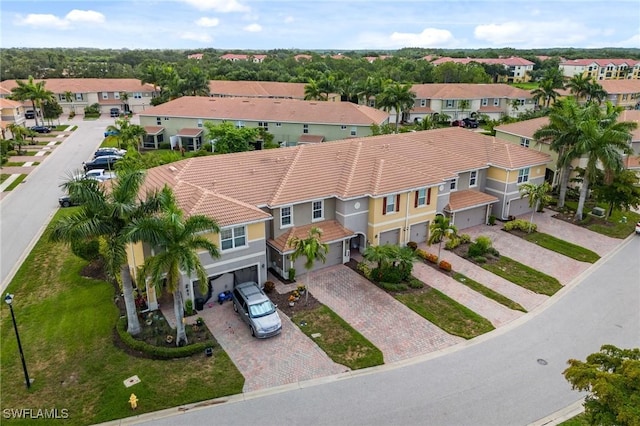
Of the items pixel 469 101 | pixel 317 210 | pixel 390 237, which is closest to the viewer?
pixel 317 210

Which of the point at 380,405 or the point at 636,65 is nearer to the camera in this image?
the point at 380,405

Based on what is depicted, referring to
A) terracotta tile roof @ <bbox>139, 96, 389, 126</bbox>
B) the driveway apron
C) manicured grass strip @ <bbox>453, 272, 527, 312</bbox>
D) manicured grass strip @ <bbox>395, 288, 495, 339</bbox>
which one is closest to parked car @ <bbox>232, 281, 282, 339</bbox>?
the driveway apron

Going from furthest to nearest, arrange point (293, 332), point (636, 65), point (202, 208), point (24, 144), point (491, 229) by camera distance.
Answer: point (636, 65) < point (24, 144) < point (491, 229) < point (202, 208) < point (293, 332)

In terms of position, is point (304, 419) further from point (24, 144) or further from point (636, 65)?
point (636, 65)

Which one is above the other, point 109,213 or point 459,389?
point 109,213

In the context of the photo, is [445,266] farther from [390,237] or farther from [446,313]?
[446,313]

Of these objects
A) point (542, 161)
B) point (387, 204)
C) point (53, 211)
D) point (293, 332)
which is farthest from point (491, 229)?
point (53, 211)

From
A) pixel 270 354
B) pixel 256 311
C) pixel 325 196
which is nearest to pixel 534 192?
pixel 325 196
